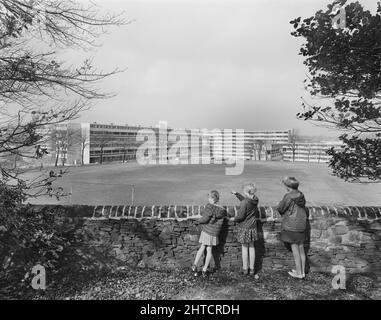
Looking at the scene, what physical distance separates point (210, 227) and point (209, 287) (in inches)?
41.1

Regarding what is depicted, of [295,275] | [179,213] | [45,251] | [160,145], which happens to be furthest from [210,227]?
[160,145]

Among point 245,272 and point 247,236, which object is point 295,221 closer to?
point 247,236

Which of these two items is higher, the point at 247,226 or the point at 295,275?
the point at 247,226

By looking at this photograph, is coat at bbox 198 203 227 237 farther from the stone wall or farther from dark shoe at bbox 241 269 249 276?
dark shoe at bbox 241 269 249 276

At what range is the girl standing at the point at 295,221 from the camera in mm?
5414

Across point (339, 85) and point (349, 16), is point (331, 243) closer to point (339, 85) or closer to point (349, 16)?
point (339, 85)

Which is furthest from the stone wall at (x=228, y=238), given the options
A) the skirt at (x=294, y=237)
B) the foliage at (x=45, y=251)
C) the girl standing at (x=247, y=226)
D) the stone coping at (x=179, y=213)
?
the skirt at (x=294, y=237)

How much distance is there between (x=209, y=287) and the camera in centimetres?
520

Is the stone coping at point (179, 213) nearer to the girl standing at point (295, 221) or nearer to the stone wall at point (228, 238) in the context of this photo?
the stone wall at point (228, 238)

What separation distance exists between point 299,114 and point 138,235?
3.86 m
